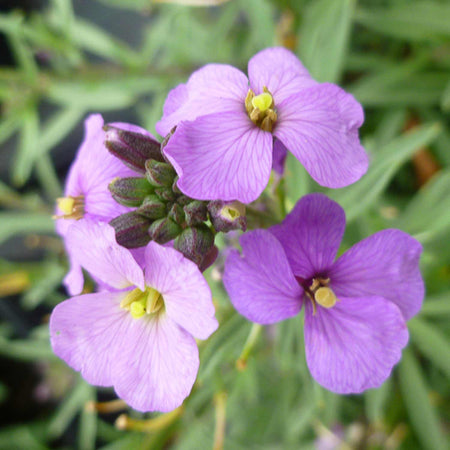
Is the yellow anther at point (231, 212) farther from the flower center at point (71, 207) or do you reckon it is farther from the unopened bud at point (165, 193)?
the flower center at point (71, 207)

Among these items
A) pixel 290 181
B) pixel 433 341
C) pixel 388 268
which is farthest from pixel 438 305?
pixel 388 268

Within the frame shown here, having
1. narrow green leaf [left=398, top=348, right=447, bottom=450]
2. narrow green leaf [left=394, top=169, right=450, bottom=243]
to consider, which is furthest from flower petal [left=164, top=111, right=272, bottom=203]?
narrow green leaf [left=398, top=348, right=447, bottom=450]

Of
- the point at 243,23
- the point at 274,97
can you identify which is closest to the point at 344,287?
the point at 274,97

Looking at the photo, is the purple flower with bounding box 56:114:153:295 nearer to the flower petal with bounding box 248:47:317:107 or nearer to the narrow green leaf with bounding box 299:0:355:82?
the flower petal with bounding box 248:47:317:107

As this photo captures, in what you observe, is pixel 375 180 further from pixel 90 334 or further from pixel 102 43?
pixel 102 43

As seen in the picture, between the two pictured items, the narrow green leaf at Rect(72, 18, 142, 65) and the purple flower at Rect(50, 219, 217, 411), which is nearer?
the purple flower at Rect(50, 219, 217, 411)

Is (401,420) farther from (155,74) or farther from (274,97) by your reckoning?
(155,74)

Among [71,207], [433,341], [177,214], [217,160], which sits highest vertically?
[217,160]
